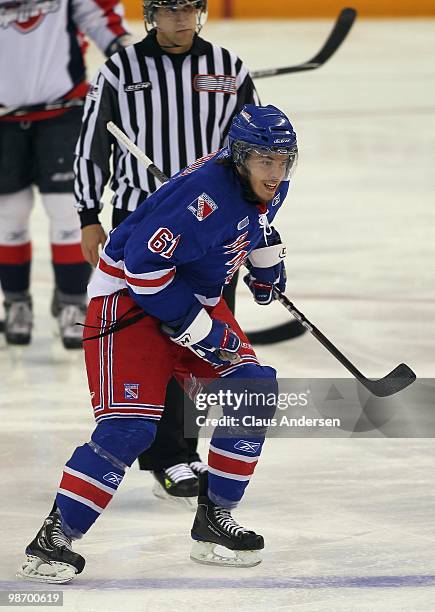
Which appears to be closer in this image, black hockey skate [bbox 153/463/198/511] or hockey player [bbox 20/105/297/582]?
hockey player [bbox 20/105/297/582]

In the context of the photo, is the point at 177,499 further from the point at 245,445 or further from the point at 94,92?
the point at 94,92

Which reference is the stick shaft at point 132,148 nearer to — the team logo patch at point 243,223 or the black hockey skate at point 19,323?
the team logo patch at point 243,223

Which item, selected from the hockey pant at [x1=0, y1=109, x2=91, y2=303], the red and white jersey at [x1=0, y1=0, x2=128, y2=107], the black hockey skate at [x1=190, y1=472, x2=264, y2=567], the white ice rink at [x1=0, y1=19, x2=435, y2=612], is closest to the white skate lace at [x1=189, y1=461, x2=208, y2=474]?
the white ice rink at [x1=0, y1=19, x2=435, y2=612]

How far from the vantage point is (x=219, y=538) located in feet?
9.20

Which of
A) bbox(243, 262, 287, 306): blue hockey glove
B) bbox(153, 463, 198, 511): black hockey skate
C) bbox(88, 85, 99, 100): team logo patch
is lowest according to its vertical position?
bbox(153, 463, 198, 511): black hockey skate

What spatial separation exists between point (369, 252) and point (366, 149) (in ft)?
6.74

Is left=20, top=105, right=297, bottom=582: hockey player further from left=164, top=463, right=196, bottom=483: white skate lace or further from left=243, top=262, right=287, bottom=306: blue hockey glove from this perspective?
left=164, top=463, right=196, bottom=483: white skate lace

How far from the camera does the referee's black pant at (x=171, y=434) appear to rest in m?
3.25

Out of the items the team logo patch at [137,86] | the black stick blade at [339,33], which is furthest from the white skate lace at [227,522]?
the black stick blade at [339,33]

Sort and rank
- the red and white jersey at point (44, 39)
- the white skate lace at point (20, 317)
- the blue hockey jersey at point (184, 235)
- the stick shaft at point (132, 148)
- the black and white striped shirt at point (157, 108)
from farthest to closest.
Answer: the white skate lace at point (20, 317) < the red and white jersey at point (44, 39) < the black and white striped shirt at point (157, 108) < the stick shaft at point (132, 148) < the blue hockey jersey at point (184, 235)

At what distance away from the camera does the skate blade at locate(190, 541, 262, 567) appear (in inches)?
109

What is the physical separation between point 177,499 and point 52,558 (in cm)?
59

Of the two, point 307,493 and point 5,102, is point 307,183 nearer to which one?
point 5,102

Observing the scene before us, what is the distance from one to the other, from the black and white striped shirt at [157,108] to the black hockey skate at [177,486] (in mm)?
594
